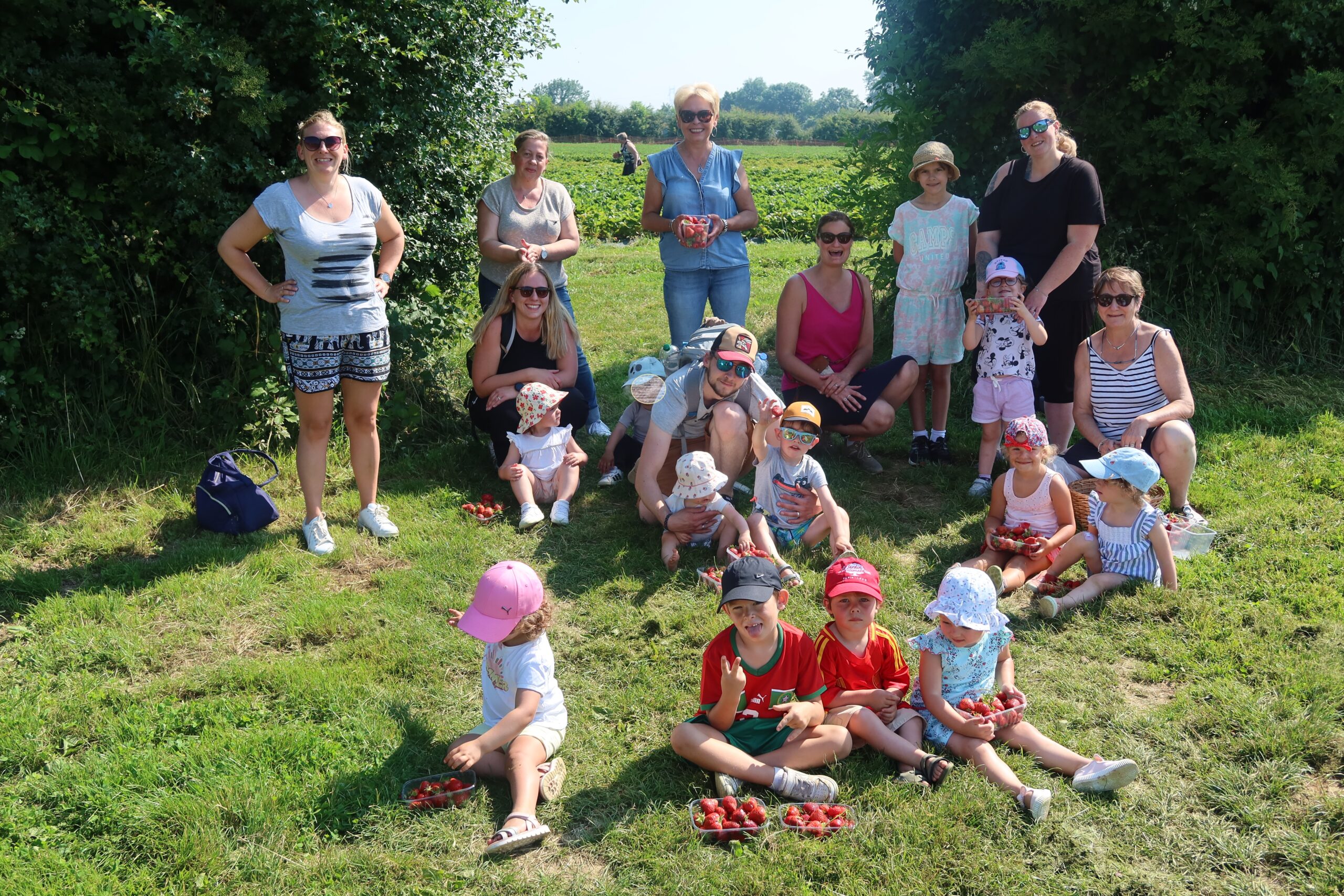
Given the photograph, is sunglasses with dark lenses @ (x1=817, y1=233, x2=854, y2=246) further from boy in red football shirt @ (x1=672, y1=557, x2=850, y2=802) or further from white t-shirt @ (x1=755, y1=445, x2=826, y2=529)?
boy in red football shirt @ (x1=672, y1=557, x2=850, y2=802)

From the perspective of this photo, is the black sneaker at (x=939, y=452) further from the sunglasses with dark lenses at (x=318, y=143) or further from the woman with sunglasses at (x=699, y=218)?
the sunglasses with dark lenses at (x=318, y=143)

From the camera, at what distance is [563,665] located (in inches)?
187

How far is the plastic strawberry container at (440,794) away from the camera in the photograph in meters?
3.72

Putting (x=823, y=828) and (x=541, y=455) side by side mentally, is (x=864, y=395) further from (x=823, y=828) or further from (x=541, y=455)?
(x=823, y=828)

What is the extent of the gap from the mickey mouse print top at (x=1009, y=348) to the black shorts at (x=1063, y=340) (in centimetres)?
23

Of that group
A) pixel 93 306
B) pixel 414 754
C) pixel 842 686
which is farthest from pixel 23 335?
pixel 842 686

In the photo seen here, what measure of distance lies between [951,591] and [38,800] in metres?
3.58

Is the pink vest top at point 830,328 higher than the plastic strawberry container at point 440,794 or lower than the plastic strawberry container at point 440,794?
higher

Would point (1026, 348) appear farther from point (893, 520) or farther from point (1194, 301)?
point (1194, 301)

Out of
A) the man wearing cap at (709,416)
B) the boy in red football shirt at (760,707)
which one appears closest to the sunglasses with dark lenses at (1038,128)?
the man wearing cap at (709,416)

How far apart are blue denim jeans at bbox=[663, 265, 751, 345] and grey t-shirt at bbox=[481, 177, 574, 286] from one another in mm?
846

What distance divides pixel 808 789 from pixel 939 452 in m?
3.79

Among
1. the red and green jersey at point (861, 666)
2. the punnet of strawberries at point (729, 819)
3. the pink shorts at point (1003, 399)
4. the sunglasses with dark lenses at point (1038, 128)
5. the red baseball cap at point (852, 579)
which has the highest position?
the sunglasses with dark lenses at point (1038, 128)

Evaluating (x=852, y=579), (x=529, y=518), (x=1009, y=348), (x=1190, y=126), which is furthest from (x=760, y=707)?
(x=1190, y=126)
